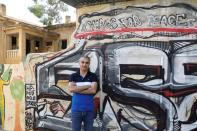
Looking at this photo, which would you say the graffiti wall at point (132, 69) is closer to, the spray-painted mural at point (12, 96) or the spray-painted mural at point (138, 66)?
the spray-painted mural at point (138, 66)

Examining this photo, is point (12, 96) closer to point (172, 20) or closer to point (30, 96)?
point (30, 96)

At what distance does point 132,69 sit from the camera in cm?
719

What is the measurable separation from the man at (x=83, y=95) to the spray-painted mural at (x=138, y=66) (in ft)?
3.35

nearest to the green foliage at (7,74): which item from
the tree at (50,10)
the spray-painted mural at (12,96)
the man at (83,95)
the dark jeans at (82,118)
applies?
the spray-painted mural at (12,96)

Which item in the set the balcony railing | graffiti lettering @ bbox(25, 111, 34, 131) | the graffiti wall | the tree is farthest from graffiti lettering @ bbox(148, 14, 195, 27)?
the tree

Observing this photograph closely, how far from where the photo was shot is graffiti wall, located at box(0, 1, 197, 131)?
269 inches

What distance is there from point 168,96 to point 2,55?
1609 centimetres

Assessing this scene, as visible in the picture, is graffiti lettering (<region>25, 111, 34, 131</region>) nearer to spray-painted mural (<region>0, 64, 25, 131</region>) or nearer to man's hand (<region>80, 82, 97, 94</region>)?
spray-painted mural (<region>0, 64, 25, 131</region>)

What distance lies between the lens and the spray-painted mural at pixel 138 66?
683 cm

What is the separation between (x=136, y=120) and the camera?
7188mm

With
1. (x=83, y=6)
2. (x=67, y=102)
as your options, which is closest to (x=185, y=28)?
(x=83, y=6)

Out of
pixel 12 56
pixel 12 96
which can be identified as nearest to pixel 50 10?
pixel 12 56

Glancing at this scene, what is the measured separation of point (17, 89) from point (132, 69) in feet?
11.1

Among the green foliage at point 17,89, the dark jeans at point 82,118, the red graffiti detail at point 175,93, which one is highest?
the red graffiti detail at point 175,93
